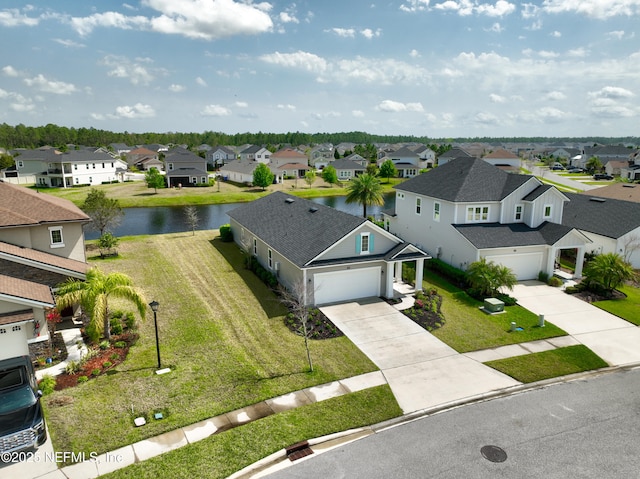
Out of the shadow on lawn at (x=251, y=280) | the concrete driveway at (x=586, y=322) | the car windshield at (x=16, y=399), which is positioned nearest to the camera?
the car windshield at (x=16, y=399)

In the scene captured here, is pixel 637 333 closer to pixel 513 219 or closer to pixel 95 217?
pixel 513 219

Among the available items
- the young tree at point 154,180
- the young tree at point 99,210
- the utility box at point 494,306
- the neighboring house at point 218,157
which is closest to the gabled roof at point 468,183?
the utility box at point 494,306

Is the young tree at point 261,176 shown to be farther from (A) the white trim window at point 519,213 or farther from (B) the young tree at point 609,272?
(B) the young tree at point 609,272

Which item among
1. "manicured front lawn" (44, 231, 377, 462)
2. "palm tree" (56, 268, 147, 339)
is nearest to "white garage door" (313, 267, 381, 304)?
"manicured front lawn" (44, 231, 377, 462)

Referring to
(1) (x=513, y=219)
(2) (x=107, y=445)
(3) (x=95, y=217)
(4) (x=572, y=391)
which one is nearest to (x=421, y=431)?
(4) (x=572, y=391)

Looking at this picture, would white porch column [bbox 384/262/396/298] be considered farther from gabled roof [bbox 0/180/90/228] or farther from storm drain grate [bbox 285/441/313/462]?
gabled roof [bbox 0/180/90/228]

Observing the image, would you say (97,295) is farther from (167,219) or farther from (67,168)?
(67,168)
